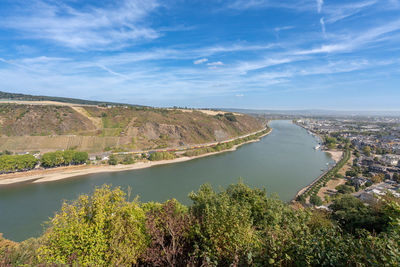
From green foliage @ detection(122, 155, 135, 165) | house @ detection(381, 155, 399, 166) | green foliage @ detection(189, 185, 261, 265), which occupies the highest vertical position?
green foliage @ detection(189, 185, 261, 265)

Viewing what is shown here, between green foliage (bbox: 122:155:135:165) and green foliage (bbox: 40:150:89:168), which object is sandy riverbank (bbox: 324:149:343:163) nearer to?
green foliage (bbox: 122:155:135:165)

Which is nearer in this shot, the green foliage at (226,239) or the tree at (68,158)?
the green foliage at (226,239)

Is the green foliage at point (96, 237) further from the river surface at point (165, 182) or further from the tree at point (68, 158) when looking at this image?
the tree at point (68, 158)

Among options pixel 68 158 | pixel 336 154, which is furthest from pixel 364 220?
pixel 68 158

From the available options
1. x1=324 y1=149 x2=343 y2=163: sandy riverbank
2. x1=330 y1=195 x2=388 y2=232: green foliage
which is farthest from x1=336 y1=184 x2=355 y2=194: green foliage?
x1=324 y1=149 x2=343 y2=163: sandy riverbank

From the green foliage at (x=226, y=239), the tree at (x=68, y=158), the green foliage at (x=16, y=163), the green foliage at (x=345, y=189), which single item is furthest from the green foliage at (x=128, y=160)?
the green foliage at (x=226, y=239)

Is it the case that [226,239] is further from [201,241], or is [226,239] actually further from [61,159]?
[61,159]
